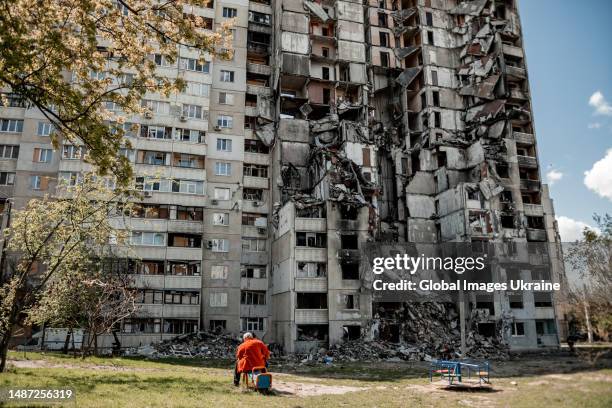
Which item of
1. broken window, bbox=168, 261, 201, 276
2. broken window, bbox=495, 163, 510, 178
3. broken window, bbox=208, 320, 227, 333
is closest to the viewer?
broken window, bbox=208, 320, 227, 333

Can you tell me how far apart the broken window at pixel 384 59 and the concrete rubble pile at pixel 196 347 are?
3745cm

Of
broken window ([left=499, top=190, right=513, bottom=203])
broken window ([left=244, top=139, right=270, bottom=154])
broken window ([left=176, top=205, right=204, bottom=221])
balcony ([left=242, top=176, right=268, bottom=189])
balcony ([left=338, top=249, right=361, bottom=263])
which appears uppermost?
broken window ([left=244, top=139, right=270, bottom=154])

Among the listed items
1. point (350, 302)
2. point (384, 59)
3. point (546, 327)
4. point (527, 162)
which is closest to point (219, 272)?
point (350, 302)

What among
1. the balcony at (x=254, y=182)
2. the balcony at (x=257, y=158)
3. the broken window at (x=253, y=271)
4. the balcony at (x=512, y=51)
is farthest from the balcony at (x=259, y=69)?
the balcony at (x=512, y=51)

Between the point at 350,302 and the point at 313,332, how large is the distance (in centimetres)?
433

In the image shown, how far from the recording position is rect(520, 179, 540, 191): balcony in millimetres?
49281

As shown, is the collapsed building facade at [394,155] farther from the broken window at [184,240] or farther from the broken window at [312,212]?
the broken window at [184,240]

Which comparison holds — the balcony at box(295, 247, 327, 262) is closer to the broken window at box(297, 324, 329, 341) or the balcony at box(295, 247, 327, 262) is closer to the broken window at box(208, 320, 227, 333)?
the broken window at box(297, 324, 329, 341)

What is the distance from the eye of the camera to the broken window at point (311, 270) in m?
38.1

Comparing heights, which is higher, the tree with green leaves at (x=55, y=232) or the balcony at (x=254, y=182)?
the balcony at (x=254, y=182)

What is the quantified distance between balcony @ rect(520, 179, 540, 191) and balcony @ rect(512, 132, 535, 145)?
5.28m

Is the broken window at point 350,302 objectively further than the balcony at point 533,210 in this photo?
No

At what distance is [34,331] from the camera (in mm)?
38250

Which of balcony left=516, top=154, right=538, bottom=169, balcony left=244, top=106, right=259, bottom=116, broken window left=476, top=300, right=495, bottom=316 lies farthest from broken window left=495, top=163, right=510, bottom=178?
balcony left=244, top=106, right=259, bottom=116
